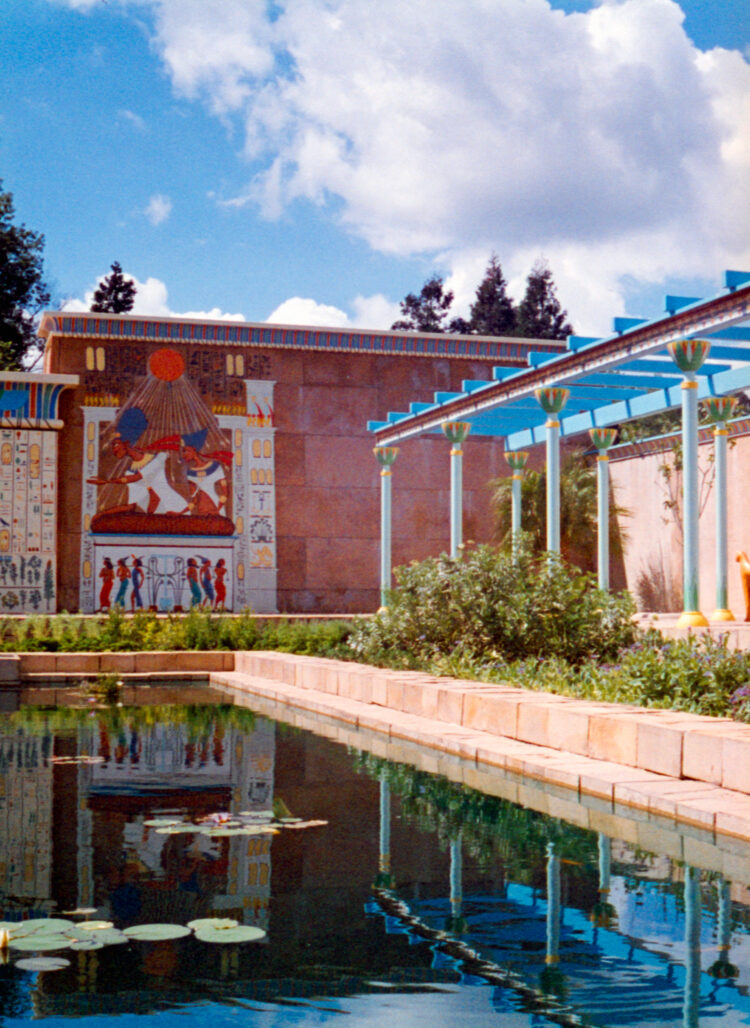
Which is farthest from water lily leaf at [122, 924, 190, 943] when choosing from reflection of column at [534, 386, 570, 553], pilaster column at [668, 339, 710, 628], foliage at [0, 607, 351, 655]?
reflection of column at [534, 386, 570, 553]

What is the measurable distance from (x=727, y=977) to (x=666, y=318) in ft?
33.0

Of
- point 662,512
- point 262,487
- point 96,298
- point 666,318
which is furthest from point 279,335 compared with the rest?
point 96,298

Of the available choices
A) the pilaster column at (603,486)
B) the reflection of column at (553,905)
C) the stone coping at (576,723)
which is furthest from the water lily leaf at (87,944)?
the pilaster column at (603,486)

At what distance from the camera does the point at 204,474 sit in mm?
23453

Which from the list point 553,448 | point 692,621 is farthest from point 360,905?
point 553,448

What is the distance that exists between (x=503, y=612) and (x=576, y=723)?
3.94 metres

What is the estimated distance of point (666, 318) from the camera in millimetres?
12438

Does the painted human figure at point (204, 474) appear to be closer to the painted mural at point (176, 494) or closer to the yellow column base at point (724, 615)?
the painted mural at point (176, 494)

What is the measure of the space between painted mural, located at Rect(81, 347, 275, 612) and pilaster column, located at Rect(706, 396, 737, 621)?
10.7 metres

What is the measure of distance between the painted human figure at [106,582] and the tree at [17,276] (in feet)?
43.5

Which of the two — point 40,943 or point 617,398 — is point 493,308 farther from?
point 40,943

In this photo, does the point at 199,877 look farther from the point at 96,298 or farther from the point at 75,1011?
the point at 96,298

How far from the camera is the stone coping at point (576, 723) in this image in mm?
5771

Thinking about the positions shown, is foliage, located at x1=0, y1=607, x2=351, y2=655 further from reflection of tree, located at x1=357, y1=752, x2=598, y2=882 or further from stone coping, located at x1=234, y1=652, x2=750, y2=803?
reflection of tree, located at x1=357, y1=752, x2=598, y2=882
